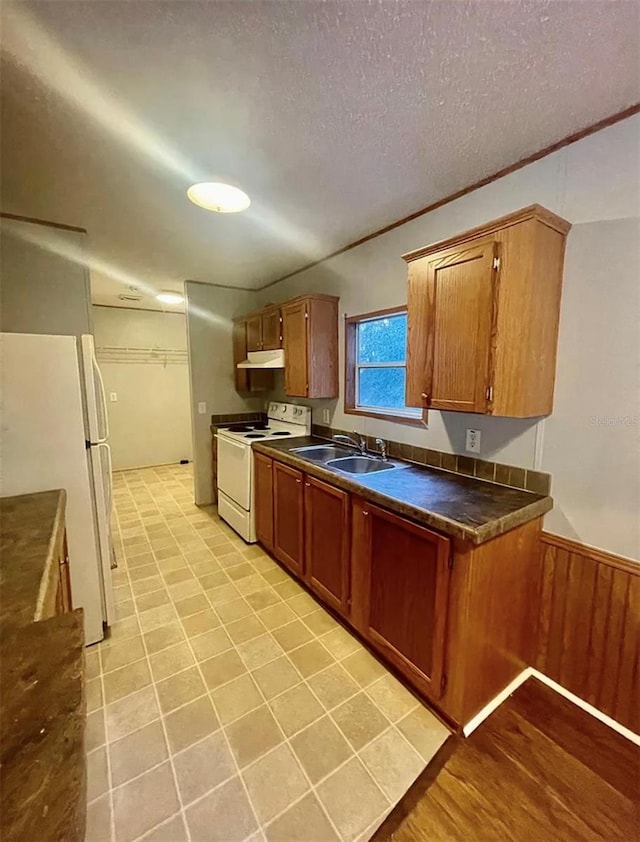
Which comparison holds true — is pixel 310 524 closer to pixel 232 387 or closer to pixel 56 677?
pixel 56 677

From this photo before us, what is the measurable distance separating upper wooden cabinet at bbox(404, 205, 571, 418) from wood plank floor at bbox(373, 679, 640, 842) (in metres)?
1.37

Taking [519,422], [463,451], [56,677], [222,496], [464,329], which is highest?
[464,329]

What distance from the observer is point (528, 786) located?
1.35 meters

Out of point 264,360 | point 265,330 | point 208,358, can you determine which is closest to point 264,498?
point 264,360

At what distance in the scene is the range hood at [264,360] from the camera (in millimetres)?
3424

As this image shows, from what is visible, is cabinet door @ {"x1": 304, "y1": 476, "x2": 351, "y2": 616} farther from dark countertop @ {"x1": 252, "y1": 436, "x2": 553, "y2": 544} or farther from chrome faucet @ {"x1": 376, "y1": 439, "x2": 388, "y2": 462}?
chrome faucet @ {"x1": 376, "y1": 439, "x2": 388, "y2": 462}

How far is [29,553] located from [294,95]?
1918 mm

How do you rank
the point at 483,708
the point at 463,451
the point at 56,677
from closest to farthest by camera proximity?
the point at 56,677
the point at 483,708
the point at 463,451

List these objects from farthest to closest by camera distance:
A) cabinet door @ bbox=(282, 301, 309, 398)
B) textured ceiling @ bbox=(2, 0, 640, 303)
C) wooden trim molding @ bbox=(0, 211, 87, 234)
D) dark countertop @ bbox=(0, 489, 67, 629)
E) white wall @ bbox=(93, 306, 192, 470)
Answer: white wall @ bbox=(93, 306, 192, 470), cabinet door @ bbox=(282, 301, 309, 398), wooden trim molding @ bbox=(0, 211, 87, 234), textured ceiling @ bbox=(2, 0, 640, 303), dark countertop @ bbox=(0, 489, 67, 629)

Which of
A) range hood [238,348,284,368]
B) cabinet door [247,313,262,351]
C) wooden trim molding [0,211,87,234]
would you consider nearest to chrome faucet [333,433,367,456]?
range hood [238,348,284,368]

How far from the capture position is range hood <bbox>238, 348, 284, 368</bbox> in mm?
3424

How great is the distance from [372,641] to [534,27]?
8.34 feet

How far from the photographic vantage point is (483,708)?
5.33 feet

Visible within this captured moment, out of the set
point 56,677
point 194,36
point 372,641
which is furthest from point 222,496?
point 194,36
